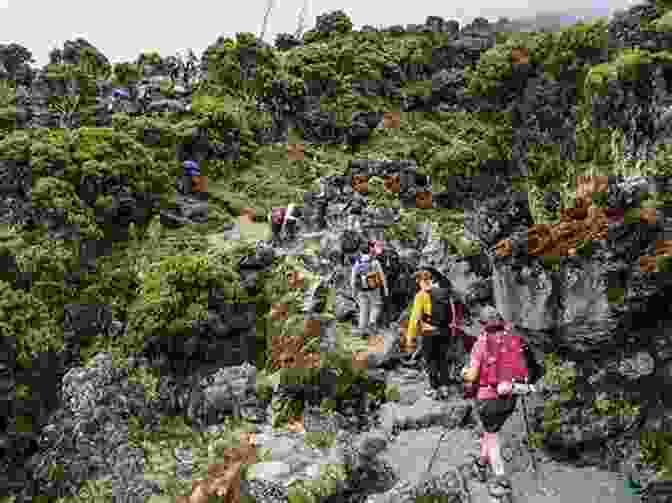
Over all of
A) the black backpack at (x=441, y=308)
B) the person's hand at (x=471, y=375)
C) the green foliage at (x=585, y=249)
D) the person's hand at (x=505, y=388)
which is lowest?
the person's hand at (x=505, y=388)

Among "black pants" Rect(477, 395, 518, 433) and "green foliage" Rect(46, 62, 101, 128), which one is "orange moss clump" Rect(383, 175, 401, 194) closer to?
"black pants" Rect(477, 395, 518, 433)

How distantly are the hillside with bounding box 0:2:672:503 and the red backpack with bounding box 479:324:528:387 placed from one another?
4.80ft

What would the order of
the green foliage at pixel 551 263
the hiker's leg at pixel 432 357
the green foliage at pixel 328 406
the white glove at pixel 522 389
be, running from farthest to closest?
the green foliage at pixel 328 406, the hiker's leg at pixel 432 357, the green foliage at pixel 551 263, the white glove at pixel 522 389

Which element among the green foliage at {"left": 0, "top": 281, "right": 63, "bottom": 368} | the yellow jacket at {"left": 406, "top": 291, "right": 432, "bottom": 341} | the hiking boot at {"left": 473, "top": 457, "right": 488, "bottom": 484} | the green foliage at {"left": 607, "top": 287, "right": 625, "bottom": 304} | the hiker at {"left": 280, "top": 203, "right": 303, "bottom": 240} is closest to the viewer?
the hiking boot at {"left": 473, "top": 457, "right": 488, "bottom": 484}

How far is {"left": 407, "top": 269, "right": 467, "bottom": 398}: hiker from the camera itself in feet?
27.1

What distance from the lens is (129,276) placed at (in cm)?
2117

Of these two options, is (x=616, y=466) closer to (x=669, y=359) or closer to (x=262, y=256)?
(x=669, y=359)

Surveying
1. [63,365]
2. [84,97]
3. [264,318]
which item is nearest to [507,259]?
[264,318]

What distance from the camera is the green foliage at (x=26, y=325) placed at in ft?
52.6

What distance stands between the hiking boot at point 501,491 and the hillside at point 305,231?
1083mm

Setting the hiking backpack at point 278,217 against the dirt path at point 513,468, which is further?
the hiking backpack at point 278,217

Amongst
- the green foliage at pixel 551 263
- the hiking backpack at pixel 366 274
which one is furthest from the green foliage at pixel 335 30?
the green foliage at pixel 551 263

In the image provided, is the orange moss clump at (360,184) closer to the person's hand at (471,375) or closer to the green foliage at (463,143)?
the green foliage at (463,143)

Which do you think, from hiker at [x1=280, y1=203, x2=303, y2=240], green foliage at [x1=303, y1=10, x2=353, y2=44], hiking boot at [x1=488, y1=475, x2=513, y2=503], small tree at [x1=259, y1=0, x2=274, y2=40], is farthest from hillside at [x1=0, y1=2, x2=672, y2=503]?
small tree at [x1=259, y1=0, x2=274, y2=40]
